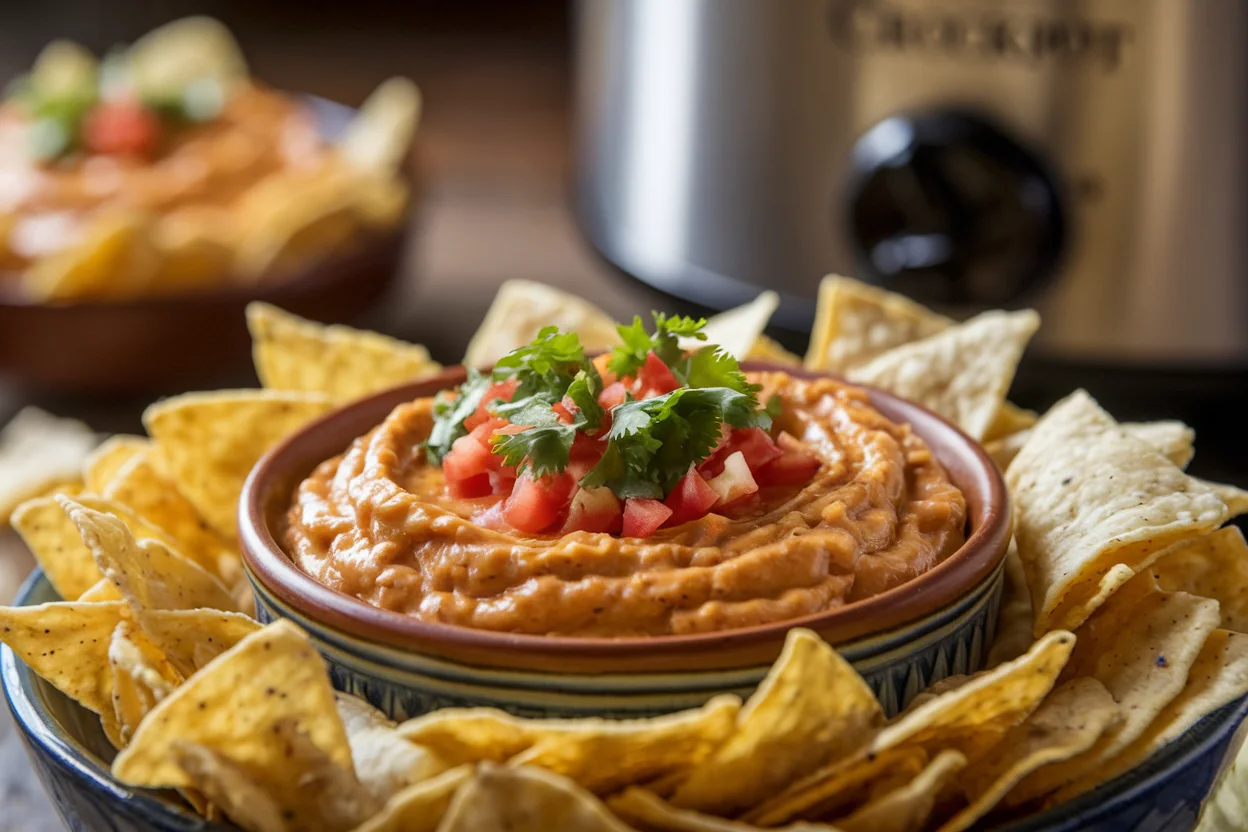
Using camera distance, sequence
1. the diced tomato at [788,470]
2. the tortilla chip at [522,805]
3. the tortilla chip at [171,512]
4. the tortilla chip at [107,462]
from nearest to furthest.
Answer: the tortilla chip at [522,805]
the diced tomato at [788,470]
the tortilla chip at [171,512]
the tortilla chip at [107,462]

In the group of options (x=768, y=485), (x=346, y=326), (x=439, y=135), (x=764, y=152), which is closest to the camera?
(x=768, y=485)

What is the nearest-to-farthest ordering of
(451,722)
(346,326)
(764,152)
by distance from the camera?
1. (451,722)
2. (764,152)
3. (346,326)

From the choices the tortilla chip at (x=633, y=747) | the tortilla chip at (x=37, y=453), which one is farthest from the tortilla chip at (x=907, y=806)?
the tortilla chip at (x=37, y=453)

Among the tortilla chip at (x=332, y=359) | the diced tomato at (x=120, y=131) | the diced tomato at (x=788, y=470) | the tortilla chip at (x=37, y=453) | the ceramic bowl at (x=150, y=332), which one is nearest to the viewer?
the diced tomato at (x=788, y=470)

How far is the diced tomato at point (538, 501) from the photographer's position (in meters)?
1.48

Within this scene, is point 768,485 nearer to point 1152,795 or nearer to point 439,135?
point 1152,795

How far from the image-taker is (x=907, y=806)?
1248mm

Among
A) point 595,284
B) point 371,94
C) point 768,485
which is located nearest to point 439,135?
point 371,94

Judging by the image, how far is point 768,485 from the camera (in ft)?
5.16

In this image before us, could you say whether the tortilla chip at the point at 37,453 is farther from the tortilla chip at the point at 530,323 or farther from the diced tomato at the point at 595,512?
the diced tomato at the point at 595,512

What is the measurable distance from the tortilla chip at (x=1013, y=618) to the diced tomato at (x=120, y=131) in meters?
2.45

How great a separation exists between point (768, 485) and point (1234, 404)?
1403 millimetres

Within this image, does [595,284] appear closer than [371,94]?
Yes

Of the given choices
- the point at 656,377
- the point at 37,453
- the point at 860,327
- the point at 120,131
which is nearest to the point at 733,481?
the point at 656,377
